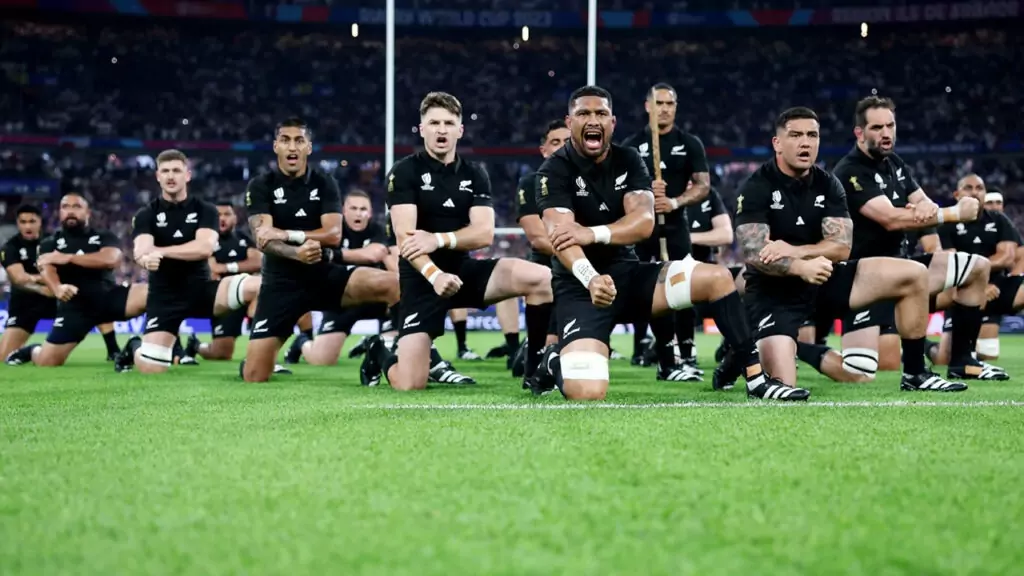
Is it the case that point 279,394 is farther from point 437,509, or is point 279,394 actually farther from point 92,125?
point 92,125

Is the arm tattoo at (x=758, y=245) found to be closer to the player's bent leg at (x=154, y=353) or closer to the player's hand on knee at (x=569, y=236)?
the player's hand on knee at (x=569, y=236)

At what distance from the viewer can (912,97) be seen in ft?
110

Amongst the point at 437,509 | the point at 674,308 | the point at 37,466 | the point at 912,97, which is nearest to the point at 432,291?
the point at 674,308

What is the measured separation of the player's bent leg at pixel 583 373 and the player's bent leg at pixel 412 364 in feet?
4.43

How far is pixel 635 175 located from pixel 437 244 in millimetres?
1403

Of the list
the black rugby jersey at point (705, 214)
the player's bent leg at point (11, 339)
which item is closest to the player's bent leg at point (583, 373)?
the black rugby jersey at point (705, 214)

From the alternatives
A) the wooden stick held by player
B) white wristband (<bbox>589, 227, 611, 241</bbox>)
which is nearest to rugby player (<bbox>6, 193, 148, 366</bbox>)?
the wooden stick held by player

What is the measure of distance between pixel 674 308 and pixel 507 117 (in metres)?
29.3

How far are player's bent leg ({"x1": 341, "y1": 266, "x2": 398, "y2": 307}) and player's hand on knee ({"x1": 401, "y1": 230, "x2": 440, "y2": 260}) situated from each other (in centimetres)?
93

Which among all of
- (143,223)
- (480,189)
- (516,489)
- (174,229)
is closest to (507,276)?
(480,189)

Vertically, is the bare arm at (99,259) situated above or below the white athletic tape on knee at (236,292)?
above

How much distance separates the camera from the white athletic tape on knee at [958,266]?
696 centimetres

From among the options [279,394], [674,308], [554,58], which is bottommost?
[279,394]

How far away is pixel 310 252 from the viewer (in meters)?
7.28
